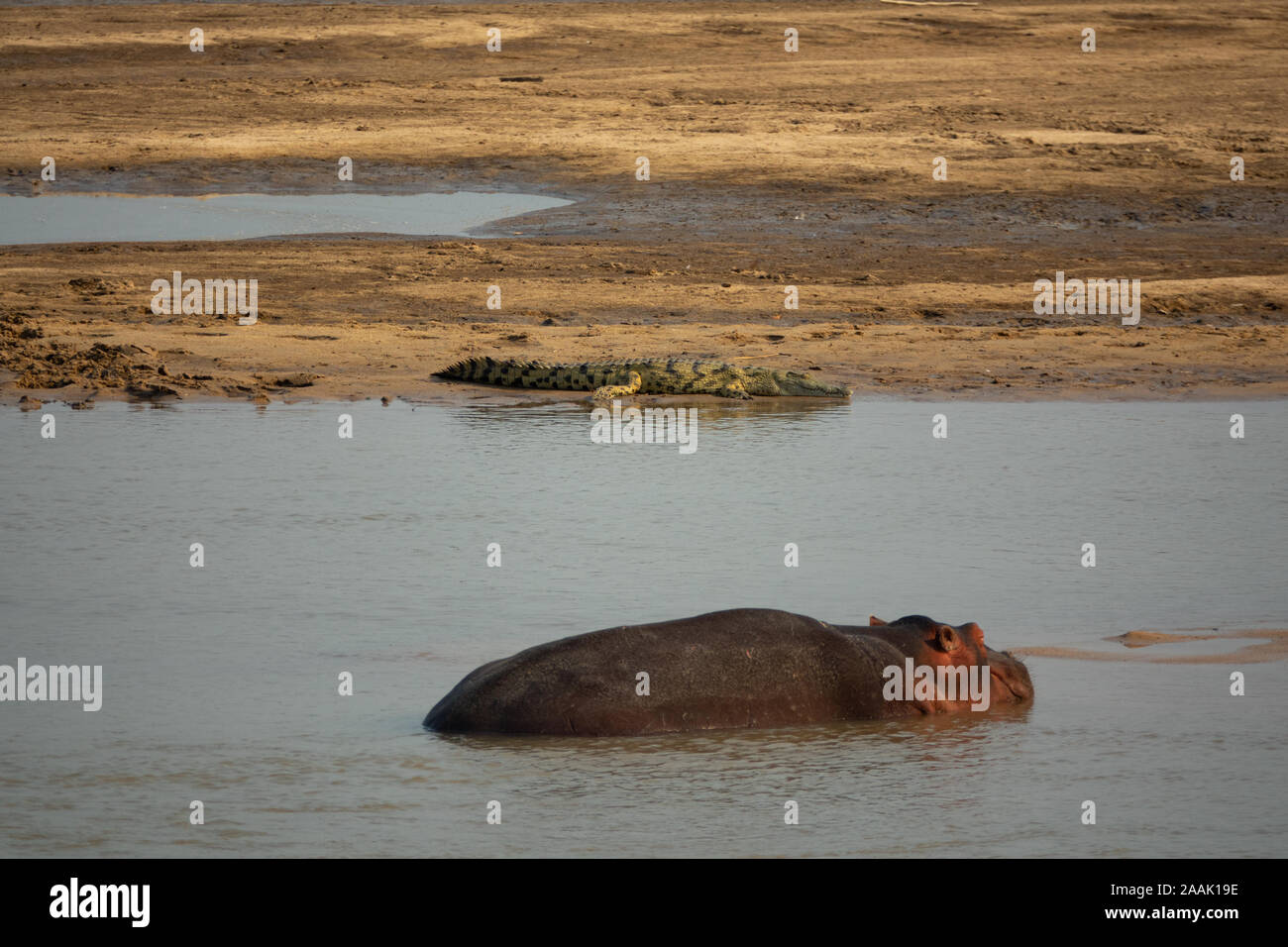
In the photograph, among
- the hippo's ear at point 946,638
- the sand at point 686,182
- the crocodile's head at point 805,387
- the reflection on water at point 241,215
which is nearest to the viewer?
the hippo's ear at point 946,638

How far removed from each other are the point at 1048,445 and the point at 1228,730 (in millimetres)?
5496

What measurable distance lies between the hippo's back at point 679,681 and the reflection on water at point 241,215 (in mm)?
16555

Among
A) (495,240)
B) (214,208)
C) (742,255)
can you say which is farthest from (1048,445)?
(214,208)

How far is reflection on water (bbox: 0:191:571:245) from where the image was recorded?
22.4m

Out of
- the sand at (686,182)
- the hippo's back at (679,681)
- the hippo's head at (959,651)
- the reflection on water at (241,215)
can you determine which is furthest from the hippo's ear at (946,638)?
the reflection on water at (241,215)

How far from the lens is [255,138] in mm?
27859

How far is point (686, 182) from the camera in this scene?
25.3 m

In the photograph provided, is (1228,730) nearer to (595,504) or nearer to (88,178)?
(595,504)

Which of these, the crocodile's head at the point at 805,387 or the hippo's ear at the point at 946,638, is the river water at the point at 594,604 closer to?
the hippo's ear at the point at 946,638

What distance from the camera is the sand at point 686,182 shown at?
614 inches

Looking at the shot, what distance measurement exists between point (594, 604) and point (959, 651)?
1742mm

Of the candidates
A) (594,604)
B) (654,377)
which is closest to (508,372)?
(654,377)
